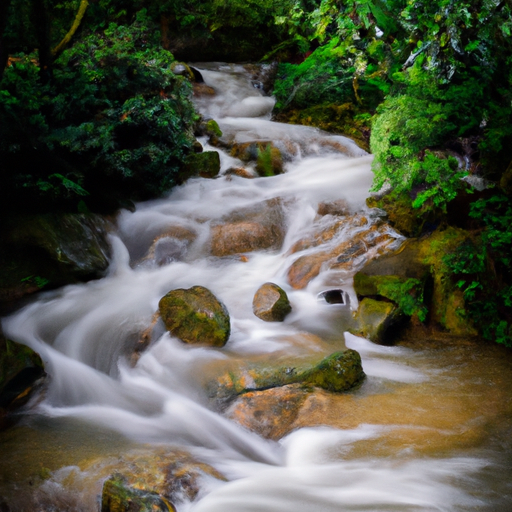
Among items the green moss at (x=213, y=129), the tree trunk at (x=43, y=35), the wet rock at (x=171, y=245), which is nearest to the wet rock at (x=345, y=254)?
the wet rock at (x=171, y=245)

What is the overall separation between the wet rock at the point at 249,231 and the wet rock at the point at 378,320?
259cm

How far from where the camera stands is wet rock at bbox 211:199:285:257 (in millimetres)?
8312

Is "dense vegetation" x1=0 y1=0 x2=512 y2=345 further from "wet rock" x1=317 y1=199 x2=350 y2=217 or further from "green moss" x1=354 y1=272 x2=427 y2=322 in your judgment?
"wet rock" x1=317 y1=199 x2=350 y2=217

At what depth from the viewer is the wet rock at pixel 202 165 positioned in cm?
1012

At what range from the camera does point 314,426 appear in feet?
13.9

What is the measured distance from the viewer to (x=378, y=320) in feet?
19.5

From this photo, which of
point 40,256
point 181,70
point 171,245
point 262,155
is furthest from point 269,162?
point 40,256

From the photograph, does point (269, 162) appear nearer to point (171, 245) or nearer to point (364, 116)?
point (364, 116)

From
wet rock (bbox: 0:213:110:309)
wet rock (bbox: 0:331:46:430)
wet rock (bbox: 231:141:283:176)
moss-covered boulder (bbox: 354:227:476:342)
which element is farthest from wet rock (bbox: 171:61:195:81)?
wet rock (bbox: 0:331:46:430)

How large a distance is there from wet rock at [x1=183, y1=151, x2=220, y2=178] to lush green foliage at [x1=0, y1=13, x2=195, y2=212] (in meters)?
0.31

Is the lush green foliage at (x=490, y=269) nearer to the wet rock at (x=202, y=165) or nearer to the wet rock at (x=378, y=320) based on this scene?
the wet rock at (x=378, y=320)

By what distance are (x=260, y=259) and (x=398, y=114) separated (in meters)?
3.23

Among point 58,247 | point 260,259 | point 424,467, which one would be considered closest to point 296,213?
point 260,259

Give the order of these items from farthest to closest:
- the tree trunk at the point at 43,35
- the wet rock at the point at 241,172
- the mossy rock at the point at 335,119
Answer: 1. the mossy rock at the point at 335,119
2. the wet rock at the point at 241,172
3. the tree trunk at the point at 43,35
